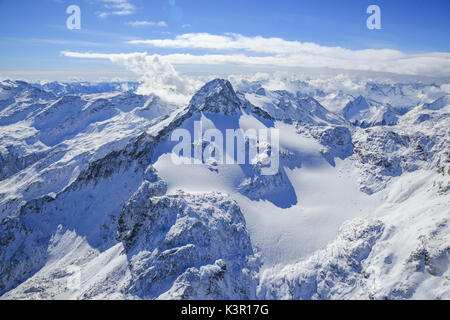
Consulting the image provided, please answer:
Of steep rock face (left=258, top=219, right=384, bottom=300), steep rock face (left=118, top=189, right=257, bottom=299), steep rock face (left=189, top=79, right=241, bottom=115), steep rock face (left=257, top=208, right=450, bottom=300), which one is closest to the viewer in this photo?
steep rock face (left=257, top=208, right=450, bottom=300)

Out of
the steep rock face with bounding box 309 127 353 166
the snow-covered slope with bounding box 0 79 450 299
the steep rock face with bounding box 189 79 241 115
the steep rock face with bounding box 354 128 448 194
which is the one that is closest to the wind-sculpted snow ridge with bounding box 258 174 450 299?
the snow-covered slope with bounding box 0 79 450 299

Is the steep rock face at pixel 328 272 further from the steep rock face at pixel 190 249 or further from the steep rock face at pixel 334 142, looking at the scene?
the steep rock face at pixel 334 142

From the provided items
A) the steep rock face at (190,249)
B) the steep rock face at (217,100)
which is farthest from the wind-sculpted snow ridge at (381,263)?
the steep rock face at (217,100)

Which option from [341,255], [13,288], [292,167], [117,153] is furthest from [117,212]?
[341,255]

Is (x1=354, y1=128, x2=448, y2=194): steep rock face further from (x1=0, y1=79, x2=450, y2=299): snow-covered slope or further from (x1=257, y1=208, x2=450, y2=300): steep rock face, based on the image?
(x1=257, y1=208, x2=450, y2=300): steep rock face

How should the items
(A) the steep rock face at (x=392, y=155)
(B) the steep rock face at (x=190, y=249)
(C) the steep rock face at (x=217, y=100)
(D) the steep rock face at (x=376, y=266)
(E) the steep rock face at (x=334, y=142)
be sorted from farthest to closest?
(C) the steep rock face at (x=217, y=100) < (E) the steep rock face at (x=334, y=142) < (A) the steep rock face at (x=392, y=155) < (B) the steep rock face at (x=190, y=249) < (D) the steep rock face at (x=376, y=266)
